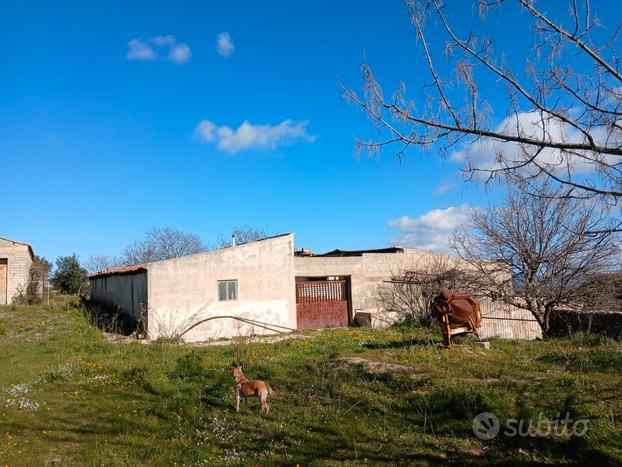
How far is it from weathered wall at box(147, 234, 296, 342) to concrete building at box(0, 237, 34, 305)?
50.6ft

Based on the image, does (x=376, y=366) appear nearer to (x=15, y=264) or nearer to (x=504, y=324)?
(x=504, y=324)

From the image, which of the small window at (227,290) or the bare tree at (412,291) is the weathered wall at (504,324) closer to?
the bare tree at (412,291)

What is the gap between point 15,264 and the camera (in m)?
28.7

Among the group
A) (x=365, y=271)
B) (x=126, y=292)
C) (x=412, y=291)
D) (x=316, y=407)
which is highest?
(x=365, y=271)

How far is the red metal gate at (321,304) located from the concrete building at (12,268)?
56.1 feet

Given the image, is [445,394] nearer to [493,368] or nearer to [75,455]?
[493,368]

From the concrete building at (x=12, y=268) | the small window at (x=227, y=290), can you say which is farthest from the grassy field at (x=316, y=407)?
the concrete building at (x=12, y=268)

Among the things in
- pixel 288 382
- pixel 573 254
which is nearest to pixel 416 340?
pixel 288 382

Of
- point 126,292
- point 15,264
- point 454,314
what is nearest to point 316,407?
point 454,314

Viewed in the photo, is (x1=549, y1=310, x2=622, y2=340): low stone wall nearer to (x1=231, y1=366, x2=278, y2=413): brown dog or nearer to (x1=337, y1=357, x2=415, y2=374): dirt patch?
(x1=337, y1=357, x2=415, y2=374): dirt patch

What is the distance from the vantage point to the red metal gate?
22.0 m

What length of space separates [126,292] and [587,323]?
1732 centimetres

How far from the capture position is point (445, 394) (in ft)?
24.0

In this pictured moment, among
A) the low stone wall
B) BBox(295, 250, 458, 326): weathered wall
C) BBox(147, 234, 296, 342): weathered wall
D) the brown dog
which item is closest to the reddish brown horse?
the low stone wall
